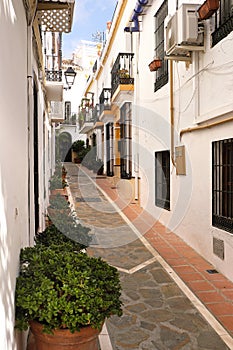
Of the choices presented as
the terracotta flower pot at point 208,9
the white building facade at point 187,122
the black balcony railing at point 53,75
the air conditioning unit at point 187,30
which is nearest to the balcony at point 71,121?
the white building facade at point 187,122

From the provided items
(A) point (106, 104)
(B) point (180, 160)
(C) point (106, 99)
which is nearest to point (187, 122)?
(B) point (180, 160)

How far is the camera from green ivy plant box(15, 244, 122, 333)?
271 centimetres

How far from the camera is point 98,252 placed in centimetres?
734

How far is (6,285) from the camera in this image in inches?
95.9

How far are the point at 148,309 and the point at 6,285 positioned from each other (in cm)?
270

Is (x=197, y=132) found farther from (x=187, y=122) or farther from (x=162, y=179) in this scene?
(x=162, y=179)

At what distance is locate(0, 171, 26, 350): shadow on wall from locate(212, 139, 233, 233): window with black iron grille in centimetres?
401

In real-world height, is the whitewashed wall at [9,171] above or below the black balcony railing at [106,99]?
below

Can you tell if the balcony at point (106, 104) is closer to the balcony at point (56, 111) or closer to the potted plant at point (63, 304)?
the balcony at point (56, 111)

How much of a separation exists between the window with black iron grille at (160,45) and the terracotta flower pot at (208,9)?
315 centimetres

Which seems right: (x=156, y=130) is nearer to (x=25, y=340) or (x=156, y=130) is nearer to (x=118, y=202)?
(x=118, y=202)

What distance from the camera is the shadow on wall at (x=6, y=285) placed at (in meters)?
2.28

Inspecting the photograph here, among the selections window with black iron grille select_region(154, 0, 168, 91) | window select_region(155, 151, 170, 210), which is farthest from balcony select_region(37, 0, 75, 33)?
window select_region(155, 151, 170, 210)

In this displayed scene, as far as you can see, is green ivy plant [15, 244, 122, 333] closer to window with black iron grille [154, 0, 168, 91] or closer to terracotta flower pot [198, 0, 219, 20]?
terracotta flower pot [198, 0, 219, 20]
